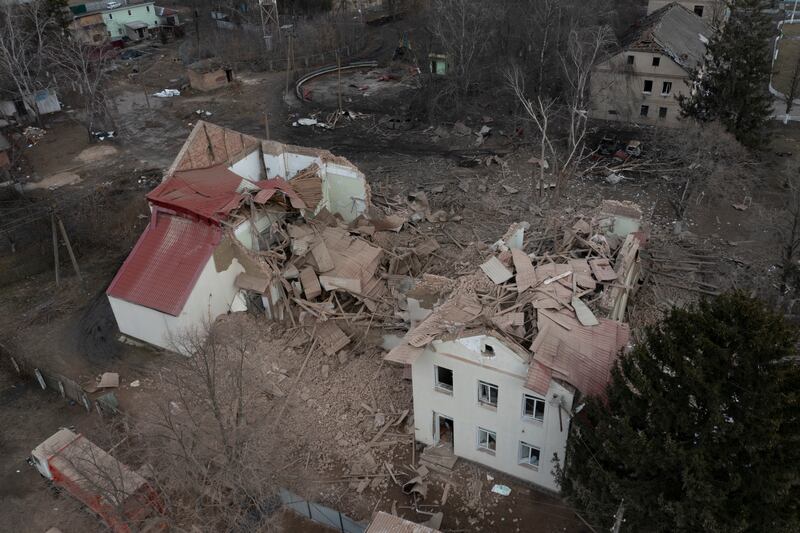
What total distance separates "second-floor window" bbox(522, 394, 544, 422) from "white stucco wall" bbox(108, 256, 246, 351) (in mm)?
14146

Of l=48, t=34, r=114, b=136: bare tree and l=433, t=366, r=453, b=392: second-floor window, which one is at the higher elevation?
l=48, t=34, r=114, b=136: bare tree

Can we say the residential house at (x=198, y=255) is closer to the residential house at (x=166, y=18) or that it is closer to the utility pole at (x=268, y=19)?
the utility pole at (x=268, y=19)

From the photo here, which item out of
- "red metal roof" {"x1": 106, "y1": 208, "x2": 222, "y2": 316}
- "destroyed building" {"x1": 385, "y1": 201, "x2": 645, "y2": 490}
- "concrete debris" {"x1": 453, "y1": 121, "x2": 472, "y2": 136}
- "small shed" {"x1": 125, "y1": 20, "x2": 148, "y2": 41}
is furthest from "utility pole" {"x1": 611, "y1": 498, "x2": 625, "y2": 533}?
"small shed" {"x1": 125, "y1": 20, "x2": 148, "y2": 41}

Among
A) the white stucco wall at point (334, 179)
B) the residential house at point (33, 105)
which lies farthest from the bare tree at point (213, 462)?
the residential house at point (33, 105)

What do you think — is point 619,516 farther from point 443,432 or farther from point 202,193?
point 202,193

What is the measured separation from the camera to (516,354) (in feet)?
56.5

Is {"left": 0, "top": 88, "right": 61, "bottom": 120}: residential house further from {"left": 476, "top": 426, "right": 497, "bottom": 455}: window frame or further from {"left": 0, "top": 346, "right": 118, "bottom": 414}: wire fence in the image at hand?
{"left": 476, "top": 426, "right": 497, "bottom": 455}: window frame

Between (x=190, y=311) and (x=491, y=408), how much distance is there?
44.0ft

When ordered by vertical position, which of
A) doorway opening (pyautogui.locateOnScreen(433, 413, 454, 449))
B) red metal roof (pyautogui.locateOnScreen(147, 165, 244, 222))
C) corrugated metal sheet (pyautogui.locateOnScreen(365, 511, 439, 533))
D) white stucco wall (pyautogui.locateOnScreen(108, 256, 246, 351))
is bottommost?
doorway opening (pyautogui.locateOnScreen(433, 413, 454, 449))

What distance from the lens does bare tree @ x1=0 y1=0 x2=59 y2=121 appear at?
47.2 m

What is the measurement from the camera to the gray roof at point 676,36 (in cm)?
4356

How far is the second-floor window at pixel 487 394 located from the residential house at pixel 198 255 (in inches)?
439

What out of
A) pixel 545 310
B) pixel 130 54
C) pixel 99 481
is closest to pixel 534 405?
pixel 545 310

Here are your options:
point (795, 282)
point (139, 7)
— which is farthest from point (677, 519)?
point (139, 7)
